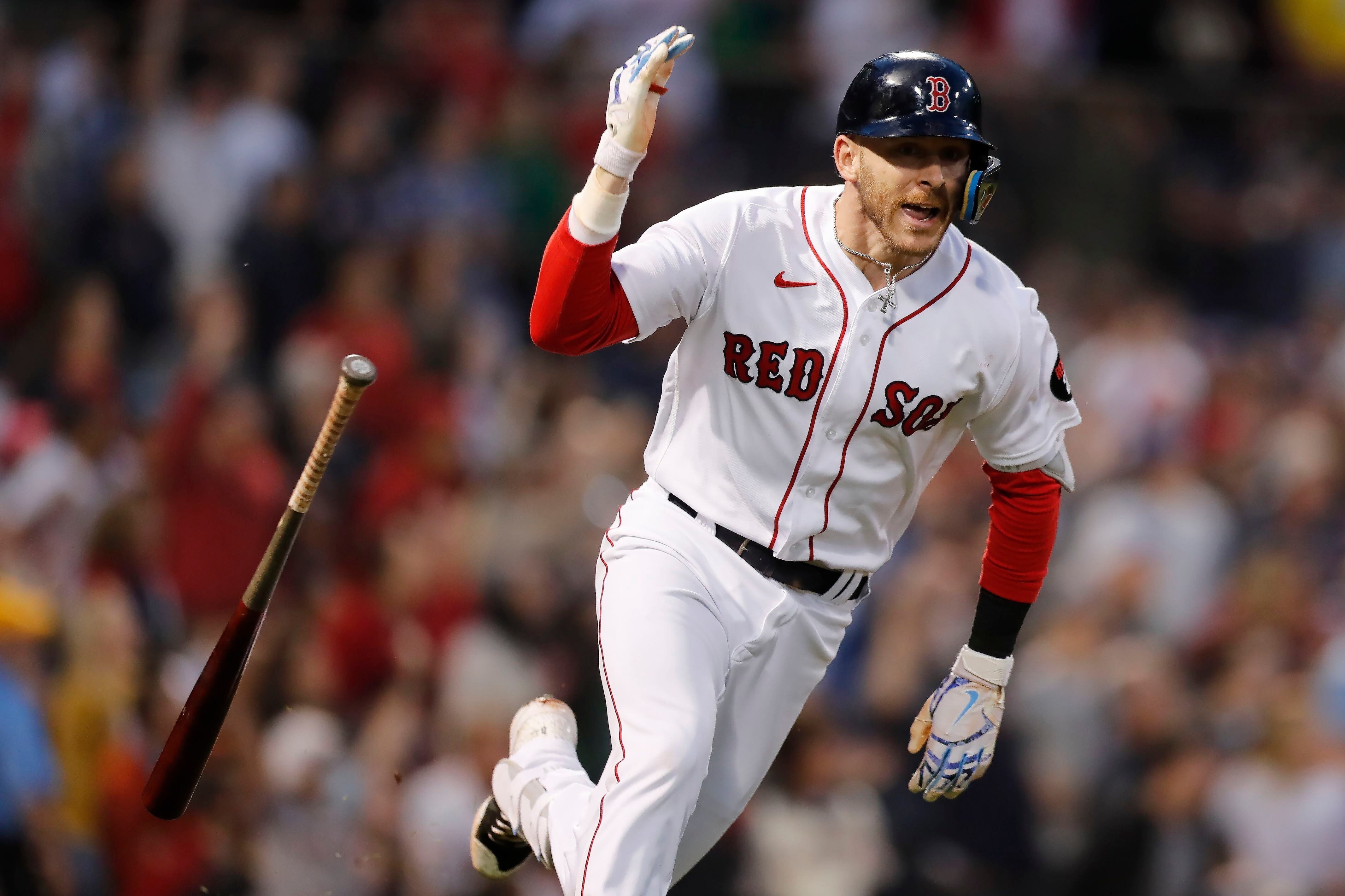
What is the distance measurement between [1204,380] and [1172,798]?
2.88 m

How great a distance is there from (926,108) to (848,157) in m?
0.24

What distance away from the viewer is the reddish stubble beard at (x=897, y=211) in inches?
149

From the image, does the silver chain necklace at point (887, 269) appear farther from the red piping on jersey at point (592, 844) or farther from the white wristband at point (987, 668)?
the red piping on jersey at point (592, 844)

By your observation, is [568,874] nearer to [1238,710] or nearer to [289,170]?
[1238,710]

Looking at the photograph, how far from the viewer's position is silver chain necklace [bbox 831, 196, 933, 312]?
3928mm

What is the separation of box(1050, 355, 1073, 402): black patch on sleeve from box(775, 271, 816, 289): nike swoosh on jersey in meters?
0.65

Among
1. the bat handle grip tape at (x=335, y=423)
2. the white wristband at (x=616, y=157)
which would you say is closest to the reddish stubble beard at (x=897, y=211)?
the white wristband at (x=616, y=157)

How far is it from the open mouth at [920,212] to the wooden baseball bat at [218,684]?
1225mm

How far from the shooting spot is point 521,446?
7961 millimetres

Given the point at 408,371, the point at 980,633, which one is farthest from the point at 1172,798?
the point at 408,371

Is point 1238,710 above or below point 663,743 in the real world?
below

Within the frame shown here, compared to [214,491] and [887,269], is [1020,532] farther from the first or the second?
[214,491]

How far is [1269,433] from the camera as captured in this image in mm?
8961

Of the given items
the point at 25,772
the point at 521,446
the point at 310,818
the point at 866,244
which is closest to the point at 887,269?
the point at 866,244
